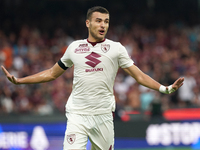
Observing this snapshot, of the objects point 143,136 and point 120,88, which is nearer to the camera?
point 143,136

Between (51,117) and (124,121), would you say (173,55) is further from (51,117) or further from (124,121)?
(51,117)

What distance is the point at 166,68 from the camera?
13.7 meters

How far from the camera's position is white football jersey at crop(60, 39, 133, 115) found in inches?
203

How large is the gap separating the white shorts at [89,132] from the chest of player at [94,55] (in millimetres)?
689

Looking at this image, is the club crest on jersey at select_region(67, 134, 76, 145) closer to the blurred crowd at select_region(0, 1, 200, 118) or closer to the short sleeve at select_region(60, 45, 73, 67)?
the short sleeve at select_region(60, 45, 73, 67)

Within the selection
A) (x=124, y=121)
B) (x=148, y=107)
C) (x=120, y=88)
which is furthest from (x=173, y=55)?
(x=124, y=121)

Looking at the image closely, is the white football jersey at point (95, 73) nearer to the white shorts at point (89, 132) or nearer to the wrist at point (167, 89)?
the white shorts at point (89, 132)

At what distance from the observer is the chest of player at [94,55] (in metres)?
5.14

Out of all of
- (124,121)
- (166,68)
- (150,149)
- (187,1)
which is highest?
(187,1)

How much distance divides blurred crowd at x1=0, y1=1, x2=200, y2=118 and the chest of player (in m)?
5.85

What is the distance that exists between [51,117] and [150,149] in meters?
2.84

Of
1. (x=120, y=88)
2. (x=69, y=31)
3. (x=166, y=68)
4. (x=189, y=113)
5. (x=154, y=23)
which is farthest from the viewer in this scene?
(x=154, y=23)

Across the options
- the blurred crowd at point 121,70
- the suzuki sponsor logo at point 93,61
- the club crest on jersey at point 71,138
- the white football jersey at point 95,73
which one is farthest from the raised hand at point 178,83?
the blurred crowd at point 121,70

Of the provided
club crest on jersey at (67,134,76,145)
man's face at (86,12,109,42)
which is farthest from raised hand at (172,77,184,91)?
club crest on jersey at (67,134,76,145)
